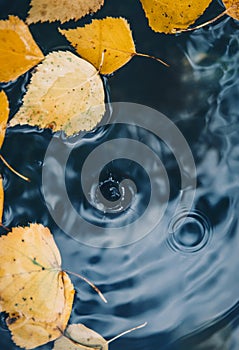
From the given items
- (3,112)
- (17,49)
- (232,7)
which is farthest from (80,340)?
(232,7)

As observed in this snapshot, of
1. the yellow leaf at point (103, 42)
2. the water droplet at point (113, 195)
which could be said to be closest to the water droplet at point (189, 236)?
the water droplet at point (113, 195)

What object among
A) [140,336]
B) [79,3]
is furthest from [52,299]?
[79,3]

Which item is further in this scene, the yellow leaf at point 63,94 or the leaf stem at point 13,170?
the leaf stem at point 13,170

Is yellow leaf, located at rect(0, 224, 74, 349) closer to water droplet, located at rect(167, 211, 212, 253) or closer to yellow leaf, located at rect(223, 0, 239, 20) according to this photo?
water droplet, located at rect(167, 211, 212, 253)

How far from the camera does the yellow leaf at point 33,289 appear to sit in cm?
92

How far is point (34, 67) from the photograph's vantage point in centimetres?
97

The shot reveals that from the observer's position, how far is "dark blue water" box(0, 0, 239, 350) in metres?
0.99

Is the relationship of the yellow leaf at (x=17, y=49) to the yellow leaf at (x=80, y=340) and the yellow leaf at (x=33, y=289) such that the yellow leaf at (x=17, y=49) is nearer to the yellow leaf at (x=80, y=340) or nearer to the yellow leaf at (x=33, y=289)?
the yellow leaf at (x=33, y=289)

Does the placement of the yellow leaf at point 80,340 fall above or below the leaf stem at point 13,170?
below

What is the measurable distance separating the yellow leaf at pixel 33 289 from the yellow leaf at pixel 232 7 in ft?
1.93

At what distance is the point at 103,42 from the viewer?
0.92m

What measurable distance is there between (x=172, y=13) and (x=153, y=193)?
0.36m

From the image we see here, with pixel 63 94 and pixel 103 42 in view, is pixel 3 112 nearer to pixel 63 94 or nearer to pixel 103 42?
pixel 63 94

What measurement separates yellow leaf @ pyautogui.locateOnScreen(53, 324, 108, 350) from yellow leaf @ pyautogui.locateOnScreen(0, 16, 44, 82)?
522mm
